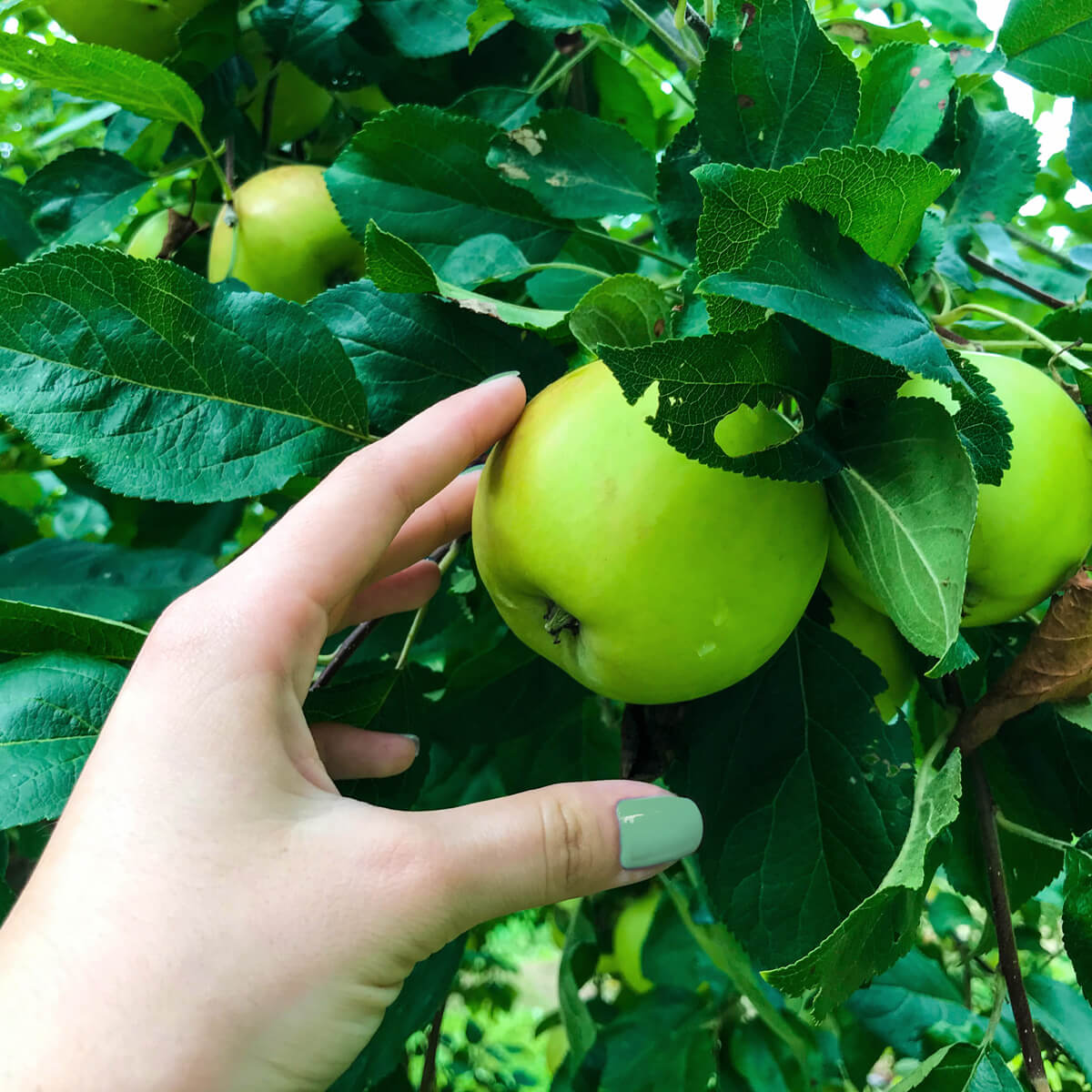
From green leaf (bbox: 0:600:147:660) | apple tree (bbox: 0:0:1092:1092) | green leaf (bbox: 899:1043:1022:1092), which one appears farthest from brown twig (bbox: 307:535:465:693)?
Answer: green leaf (bbox: 899:1043:1022:1092)

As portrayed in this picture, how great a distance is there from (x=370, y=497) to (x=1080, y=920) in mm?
517

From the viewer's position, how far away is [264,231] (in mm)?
873

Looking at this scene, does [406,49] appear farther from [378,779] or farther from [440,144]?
[378,779]

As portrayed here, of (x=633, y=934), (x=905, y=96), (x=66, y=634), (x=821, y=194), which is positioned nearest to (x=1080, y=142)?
(x=905, y=96)

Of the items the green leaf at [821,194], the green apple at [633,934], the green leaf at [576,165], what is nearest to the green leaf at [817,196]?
the green leaf at [821,194]

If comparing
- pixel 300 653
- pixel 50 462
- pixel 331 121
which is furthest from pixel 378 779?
pixel 50 462

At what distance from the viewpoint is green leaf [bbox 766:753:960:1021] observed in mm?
436

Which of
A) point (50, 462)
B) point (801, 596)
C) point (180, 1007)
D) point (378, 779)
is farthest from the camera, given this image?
point (50, 462)

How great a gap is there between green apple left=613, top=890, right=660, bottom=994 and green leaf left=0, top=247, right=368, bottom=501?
3.18 feet

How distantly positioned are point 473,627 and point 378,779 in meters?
0.33

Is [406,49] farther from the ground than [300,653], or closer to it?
farther from the ground

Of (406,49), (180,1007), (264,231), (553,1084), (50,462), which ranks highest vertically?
(406,49)

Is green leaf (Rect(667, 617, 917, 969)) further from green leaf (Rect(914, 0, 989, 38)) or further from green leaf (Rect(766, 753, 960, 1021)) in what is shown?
green leaf (Rect(914, 0, 989, 38))


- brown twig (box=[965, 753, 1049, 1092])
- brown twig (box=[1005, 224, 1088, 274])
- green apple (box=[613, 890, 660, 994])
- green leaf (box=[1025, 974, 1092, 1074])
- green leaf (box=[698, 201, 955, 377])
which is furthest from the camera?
green apple (box=[613, 890, 660, 994])
